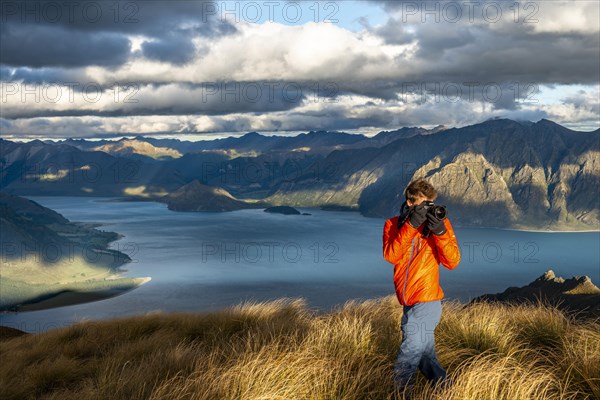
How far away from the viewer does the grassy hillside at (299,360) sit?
7074mm

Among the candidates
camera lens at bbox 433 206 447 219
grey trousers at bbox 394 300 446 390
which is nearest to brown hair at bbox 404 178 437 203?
camera lens at bbox 433 206 447 219

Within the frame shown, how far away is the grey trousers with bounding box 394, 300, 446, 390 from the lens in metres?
7.59

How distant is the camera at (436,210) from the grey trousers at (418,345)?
1.34 m

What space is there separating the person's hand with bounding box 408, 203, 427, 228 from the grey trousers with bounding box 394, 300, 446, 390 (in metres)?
1.21

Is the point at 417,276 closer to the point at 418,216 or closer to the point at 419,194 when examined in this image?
the point at 418,216

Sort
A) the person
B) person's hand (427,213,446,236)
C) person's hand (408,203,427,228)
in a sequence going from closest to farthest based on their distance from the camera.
→ person's hand (427,213,446,236), person's hand (408,203,427,228), the person

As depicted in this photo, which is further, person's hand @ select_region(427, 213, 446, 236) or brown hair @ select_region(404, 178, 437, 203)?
brown hair @ select_region(404, 178, 437, 203)

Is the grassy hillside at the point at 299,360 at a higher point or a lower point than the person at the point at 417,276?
lower

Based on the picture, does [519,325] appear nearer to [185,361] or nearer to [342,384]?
[342,384]

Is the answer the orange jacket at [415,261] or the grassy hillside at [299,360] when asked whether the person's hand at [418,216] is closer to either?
the orange jacket at [415,261]

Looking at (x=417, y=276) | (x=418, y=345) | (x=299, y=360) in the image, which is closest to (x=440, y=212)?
(x=417, y=276)

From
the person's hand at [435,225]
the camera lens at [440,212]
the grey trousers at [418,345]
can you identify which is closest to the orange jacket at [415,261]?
the grey trousers at [418,345]

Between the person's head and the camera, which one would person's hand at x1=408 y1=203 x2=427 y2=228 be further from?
the person's head

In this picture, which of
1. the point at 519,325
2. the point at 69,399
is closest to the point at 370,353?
the point at 519,325
